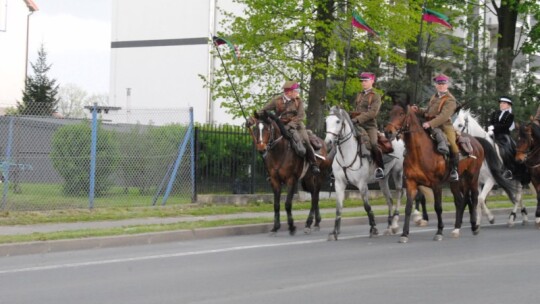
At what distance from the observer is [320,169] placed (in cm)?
1953

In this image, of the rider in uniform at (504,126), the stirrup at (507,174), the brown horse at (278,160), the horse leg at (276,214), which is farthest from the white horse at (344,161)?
the rider in uniform at (504,126)

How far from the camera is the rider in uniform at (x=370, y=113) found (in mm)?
17984

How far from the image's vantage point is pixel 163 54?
2285 inches

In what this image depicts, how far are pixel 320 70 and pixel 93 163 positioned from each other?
382 inches

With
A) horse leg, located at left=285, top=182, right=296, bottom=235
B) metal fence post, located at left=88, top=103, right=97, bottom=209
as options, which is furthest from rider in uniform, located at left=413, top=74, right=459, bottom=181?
metal fence post, located at left=88, top=103, right=97, bottom=209

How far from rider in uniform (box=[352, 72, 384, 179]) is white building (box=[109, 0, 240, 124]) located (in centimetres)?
3580

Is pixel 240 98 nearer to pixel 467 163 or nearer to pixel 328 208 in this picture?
pixel 328 208

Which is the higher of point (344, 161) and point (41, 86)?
point (41, 86)

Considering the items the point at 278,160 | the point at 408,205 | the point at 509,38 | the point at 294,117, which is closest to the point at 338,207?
the point at 408,205

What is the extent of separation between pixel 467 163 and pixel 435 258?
4.95 metres

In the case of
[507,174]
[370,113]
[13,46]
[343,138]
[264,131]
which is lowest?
[507,174]

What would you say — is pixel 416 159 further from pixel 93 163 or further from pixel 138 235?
pixel 93 163

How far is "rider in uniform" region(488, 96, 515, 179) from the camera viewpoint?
21.0m

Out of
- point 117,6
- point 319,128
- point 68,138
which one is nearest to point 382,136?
point 68,138
